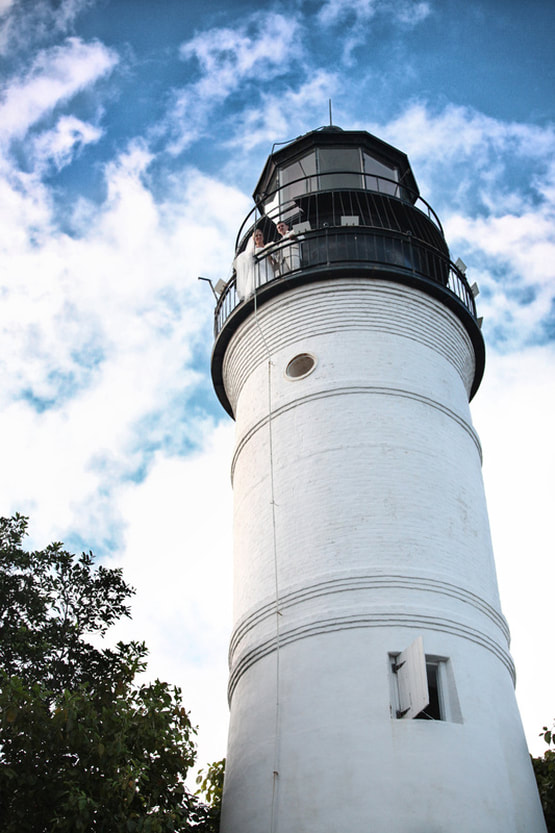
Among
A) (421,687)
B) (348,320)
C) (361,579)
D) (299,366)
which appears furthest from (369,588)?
(348,320)

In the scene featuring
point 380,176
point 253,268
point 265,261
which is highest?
point 380,176

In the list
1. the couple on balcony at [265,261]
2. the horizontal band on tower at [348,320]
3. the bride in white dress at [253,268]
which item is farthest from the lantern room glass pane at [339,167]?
the horizontal band on tower at [348,320]

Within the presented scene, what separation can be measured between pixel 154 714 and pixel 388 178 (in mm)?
14623

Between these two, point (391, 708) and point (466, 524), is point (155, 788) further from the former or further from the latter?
point (466, 524)

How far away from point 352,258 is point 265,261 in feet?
6.74

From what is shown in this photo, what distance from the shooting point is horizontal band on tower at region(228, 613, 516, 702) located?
14.7m

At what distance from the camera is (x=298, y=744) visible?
1398 centimetres

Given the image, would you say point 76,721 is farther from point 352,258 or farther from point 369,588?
point 352,258

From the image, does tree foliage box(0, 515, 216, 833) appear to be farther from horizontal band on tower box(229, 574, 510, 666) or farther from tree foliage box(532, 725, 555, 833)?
tree foliage box(532, 725, 555, 833)

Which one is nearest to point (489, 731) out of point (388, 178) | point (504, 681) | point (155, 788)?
point (504, 681)

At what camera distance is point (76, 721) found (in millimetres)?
11930

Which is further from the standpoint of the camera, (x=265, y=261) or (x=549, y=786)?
(x=265, y=261)

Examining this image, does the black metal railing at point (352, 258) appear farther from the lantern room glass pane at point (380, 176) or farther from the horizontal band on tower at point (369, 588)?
the horizontal band on tower at point (369, 588)

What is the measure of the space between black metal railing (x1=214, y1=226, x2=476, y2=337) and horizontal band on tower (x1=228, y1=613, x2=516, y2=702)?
7.51m
